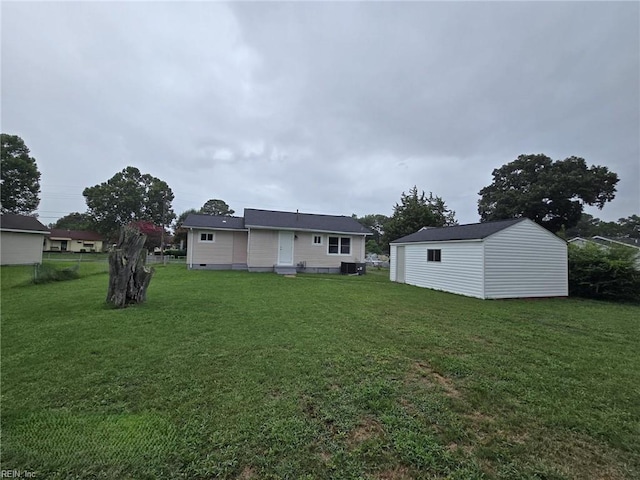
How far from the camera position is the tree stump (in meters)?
6.54

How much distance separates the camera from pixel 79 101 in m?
10.7

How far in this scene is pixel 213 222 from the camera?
16.7 m

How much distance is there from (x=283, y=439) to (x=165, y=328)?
373 cm

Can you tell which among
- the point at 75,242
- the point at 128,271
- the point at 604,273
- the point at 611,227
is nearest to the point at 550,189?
the point at 604,273

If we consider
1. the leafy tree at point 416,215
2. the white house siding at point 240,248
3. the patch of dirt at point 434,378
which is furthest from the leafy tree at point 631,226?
the patch of dirt at point 434,378

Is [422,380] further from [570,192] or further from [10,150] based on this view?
[10,150]

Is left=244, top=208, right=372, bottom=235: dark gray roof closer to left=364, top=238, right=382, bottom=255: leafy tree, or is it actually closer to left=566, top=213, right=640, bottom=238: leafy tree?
left=364, top=238, right=382, bottom=255: leafy tree

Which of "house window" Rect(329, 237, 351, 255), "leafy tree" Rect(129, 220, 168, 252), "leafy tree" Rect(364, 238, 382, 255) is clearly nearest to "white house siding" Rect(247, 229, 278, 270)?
"house window" Rect(329, 237, 351, 255)

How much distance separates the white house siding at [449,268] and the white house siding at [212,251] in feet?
33.8

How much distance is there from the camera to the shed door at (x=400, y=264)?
47.5 feet

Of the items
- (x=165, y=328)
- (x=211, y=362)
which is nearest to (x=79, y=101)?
(x=165, y=328)

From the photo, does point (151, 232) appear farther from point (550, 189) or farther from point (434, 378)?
point (550, 189)

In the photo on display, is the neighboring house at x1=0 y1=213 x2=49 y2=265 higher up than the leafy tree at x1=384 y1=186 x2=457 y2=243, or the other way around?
the leafy tree at x1=384 y1=186 x2=457 y2=243

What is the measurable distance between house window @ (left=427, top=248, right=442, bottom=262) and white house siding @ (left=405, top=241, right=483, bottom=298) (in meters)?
0.14
